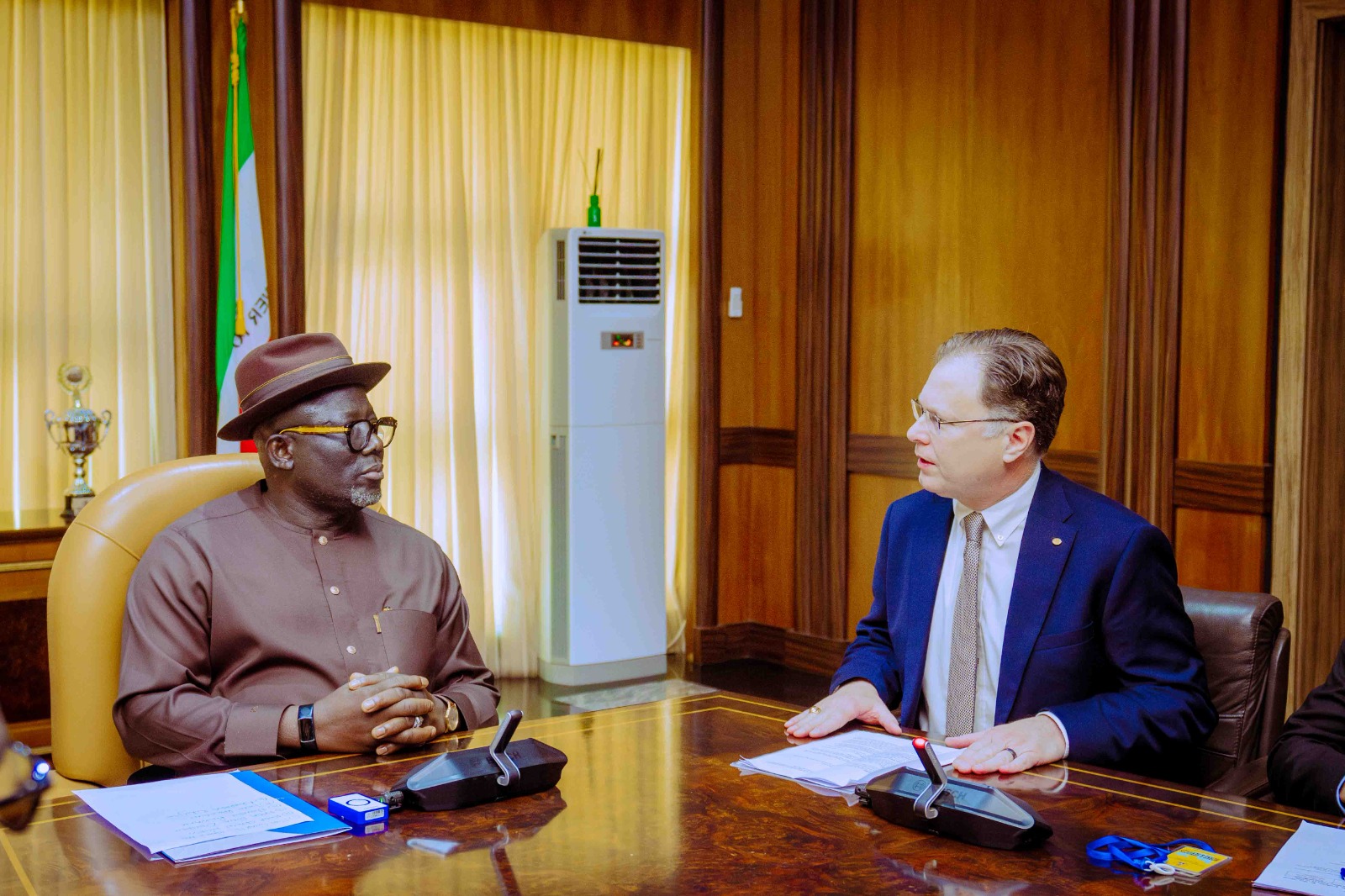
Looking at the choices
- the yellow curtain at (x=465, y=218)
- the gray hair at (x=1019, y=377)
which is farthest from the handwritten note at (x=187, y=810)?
the yellow curtain at (x=465, y=218)

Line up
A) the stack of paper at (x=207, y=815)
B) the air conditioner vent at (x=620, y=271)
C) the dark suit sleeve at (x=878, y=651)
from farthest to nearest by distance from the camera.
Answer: the air conditioner vent at (x=620, y=271), the dark suit sleeve at (x=878, y=651), the stack of paper at (x=207, y=815)

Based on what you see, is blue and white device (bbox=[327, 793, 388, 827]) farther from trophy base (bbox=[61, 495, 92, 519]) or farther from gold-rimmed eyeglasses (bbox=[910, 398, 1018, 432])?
trophy base (bbox=[61, 495, 92, 519])

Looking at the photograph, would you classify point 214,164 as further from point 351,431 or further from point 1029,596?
point 1029,596

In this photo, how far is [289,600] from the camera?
225 cm

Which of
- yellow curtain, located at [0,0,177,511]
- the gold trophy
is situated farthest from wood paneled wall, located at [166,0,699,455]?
the gold trophy

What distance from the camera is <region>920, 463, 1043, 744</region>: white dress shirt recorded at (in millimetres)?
2188

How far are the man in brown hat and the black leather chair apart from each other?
1.24 meters

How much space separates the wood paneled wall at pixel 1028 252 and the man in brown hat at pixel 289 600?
2.77m

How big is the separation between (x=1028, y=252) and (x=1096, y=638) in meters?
2.96

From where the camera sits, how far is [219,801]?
5.14 ft

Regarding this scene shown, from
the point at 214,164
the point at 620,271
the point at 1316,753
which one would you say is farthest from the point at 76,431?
the point at 1316,753

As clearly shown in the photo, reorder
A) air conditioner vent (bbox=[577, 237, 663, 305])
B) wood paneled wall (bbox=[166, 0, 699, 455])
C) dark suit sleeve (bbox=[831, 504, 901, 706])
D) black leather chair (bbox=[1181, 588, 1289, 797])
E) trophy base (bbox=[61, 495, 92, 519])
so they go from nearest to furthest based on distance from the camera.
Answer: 1. black leather chair (bbox=[1181, 588, 1289, 797])
2. dark suit sleeve (bbox=[831, 504, 901, 706])
3. trophy base (bbox=[61, 495, 92, 519])
4. wood paneled wall (bbox=[166, 0, 699, 455])
5. air conditioner vent (bbox=[577, 237, 663, 305])

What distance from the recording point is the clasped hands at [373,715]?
1.88 metres

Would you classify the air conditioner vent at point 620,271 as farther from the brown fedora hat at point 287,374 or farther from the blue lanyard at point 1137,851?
the blue lanyard at point 1137,851
